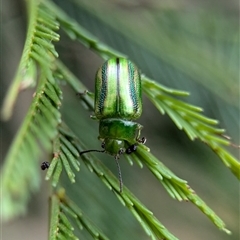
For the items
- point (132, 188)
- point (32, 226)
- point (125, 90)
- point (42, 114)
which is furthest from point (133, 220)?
point (32, 226)

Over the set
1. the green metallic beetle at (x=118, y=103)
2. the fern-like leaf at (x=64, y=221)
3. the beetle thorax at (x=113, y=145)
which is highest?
the green metallic beetle at (x=118, y=103)

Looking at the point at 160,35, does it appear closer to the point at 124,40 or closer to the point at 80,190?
the point at 124,40

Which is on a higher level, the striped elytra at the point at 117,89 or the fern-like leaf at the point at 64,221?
the striped elytra at the point at 117,89

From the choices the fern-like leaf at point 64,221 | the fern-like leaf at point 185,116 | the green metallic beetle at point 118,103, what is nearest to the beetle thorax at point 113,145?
the green metallic beetle at point 118,103

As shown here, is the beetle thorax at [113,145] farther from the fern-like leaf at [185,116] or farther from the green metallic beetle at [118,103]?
the fern-like leaf at [185,116]

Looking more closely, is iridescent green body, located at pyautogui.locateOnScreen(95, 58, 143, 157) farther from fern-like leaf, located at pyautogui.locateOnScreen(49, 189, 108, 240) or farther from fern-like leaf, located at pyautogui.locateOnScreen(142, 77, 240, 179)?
fern-like leaf, located at pyautogui.locateOnScreen(49, 189, 108, 240)

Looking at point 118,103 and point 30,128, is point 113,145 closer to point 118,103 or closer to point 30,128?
point 118,103

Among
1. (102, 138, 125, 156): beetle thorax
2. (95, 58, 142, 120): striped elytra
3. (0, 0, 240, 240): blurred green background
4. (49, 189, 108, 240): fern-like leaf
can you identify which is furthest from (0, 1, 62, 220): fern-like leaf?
(0, 0, 240, 240): blurred green background

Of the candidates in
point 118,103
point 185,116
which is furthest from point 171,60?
point 185,116
